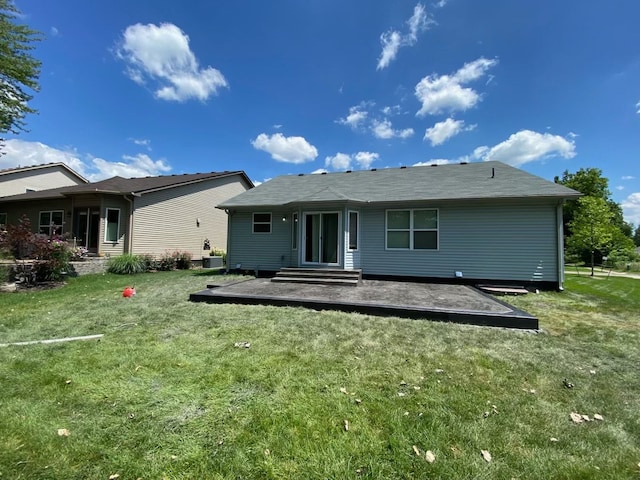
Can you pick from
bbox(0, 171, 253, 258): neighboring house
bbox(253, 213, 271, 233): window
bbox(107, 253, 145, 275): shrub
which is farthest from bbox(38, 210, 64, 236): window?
bbox(253, 213, 271, 233): window

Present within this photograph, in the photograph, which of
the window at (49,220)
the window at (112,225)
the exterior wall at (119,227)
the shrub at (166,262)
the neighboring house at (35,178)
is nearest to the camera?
the exterior wall at (119,227)

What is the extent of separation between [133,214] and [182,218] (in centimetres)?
286

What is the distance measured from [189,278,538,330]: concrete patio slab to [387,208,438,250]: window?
2.14 m

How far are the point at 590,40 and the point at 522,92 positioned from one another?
3248mm

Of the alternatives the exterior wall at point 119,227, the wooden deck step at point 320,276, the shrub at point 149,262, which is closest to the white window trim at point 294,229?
the wooden deck step at point 320,276

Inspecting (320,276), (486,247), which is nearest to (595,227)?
(486,247)

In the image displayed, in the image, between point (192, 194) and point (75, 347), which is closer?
point (75, 347)

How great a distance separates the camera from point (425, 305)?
20.5 feet

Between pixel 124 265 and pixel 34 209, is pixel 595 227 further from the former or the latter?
pixel 34 209

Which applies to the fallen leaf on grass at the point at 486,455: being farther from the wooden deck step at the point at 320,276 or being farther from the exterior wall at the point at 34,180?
the exterior wall at the point at 34,180

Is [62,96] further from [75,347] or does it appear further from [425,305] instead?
[425,305]

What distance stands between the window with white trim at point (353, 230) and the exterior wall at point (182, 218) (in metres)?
11.2

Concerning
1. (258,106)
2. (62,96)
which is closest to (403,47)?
(258,106)

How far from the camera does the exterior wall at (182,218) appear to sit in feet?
50.0
